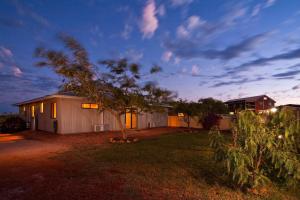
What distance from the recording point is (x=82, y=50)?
1140 centimetres

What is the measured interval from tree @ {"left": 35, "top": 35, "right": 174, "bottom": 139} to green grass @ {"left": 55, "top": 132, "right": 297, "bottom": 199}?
390 centimetres

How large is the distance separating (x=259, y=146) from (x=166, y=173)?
2.50 metres

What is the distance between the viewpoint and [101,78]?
1234 centimetres

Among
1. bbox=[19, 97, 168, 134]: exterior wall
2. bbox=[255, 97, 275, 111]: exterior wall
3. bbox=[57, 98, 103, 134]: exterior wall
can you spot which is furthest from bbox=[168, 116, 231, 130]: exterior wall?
bbox=[255, 97, 275, 111]: exterior wall

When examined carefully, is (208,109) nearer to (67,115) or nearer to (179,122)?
(179,122)

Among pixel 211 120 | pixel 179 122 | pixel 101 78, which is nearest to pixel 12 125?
pixel 101 78

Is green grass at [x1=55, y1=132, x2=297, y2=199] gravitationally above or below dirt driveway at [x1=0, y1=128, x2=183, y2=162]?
below

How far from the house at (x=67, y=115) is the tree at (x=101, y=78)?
84.3 inches

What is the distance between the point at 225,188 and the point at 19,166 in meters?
6.02

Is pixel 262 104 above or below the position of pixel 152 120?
above

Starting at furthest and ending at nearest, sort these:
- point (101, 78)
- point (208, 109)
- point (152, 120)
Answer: point (152, 120)
point (208, 109)
point (101, 78)

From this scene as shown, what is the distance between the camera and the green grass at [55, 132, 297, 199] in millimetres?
4781

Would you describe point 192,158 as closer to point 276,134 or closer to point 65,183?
point 276,134

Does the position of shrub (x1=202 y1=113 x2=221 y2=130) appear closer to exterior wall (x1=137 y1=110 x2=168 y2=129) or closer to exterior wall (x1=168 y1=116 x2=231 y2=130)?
exterior wall (x1=168 y1=116 x2=231 y2=130)
